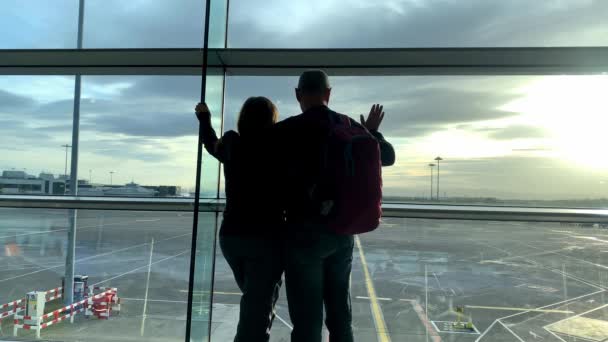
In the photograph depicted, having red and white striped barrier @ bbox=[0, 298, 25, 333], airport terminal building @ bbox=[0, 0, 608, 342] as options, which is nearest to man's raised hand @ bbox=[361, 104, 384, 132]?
airport terminal building @ bbox=[0, 0, 608, 342]

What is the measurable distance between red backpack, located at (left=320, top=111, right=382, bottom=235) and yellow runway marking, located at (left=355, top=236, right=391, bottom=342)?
1.09 meters

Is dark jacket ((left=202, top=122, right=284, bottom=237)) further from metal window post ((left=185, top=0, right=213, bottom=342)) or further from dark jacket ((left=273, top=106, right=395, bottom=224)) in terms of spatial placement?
metal window post ((left=185, top=0, right=213, bottom=342))

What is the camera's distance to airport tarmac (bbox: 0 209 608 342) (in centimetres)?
255

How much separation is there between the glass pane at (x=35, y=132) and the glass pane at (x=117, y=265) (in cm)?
25

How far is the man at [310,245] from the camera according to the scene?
1654 mm

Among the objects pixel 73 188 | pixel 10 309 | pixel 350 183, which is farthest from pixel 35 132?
pixel 350 183

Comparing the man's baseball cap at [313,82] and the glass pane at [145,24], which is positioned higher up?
the glass pane at [145,24]

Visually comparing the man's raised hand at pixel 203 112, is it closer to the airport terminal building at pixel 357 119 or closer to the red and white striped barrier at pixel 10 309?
the airport terminal building at pixel 357 119

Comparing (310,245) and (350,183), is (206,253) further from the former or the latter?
(350,183)

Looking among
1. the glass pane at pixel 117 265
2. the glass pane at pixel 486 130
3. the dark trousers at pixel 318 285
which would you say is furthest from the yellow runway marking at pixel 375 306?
the glass pane at pixel 117 265

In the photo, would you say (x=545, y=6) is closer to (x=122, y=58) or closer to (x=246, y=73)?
(x=246, y=73)

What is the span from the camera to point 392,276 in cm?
279

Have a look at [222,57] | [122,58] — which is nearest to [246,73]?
[222,57]

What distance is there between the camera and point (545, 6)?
9.09 feet
